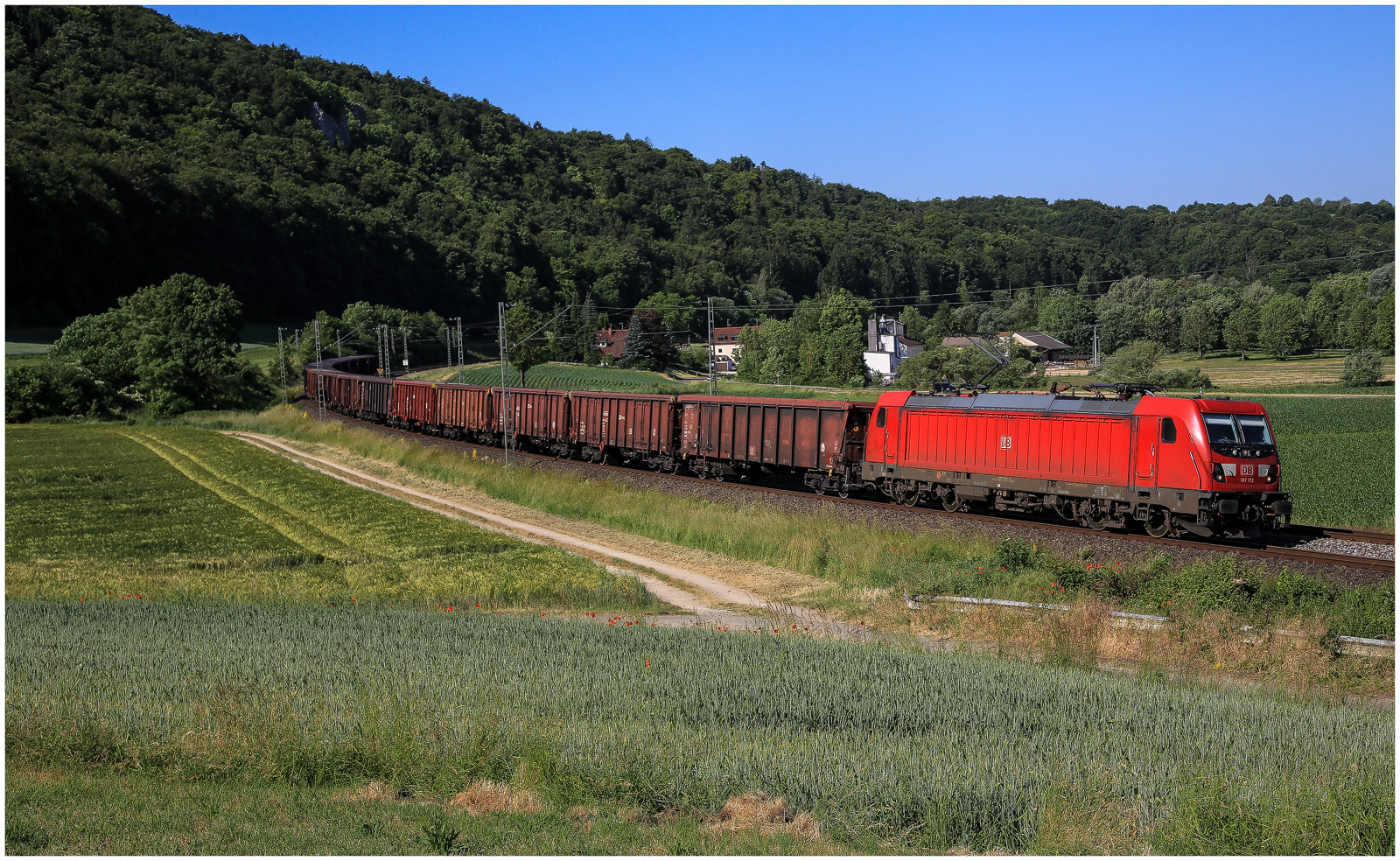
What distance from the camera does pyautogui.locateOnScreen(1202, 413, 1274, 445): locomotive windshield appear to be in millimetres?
21828

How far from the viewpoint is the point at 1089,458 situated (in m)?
24.1

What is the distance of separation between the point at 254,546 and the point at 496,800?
2427 cm

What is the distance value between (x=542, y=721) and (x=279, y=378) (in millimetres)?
106278

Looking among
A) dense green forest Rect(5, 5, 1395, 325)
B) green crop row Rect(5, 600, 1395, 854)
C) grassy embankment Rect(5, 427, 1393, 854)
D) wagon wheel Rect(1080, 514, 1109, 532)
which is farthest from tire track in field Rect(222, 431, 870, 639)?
dense green forest Rect(5, 5, 1395, 325)

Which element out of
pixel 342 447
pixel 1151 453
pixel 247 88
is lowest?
pixel 342 447

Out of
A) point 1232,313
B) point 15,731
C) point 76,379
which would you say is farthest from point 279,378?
point 1232,313

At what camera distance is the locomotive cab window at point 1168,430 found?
872 inches

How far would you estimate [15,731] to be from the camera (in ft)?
29.4

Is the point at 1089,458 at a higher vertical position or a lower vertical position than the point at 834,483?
higher

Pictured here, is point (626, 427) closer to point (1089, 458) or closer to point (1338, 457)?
point (1089, 458)

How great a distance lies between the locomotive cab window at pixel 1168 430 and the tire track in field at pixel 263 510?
2181cm

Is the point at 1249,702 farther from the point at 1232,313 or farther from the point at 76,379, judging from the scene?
the point at 1232,313

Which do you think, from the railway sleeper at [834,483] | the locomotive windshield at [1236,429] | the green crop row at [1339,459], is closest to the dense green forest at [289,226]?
the green crop row at [1339,459]

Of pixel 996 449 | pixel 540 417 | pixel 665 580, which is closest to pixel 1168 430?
pixel 996 449
